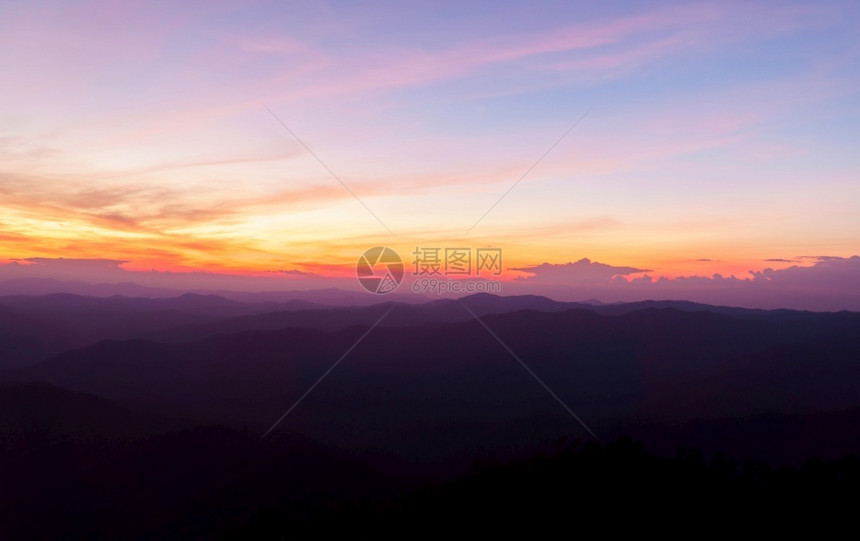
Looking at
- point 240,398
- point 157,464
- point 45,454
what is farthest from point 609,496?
point 240,398

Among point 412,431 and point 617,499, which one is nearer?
point 617,499

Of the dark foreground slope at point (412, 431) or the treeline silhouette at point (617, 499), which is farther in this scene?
the dark foreground slope at point (412, 431)

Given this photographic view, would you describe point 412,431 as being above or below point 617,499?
below

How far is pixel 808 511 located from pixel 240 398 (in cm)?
11149

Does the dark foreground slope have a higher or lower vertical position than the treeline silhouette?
lower

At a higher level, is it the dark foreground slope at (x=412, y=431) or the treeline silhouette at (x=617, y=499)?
the treeline silhouette at (x=617, y=499)

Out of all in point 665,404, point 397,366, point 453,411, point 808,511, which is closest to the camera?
point 808,511

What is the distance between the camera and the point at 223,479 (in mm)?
52531

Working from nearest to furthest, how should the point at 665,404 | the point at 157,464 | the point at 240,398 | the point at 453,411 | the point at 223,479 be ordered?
1. the point at 223,479
2. the point at 157,464
3. the point at 665,404
4. the point at 453,411
5. the point at 240,398

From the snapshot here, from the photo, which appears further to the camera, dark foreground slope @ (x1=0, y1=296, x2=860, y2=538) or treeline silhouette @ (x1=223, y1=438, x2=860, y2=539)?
dark foreground slope @ (x1=0, y1=296, x2=860, y2=538)

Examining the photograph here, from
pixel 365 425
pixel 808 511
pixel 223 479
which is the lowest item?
pixel 365 425

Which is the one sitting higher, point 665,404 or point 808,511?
point 808,511

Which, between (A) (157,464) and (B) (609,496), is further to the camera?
(A) (157,464)

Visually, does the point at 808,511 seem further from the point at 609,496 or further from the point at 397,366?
the point at 397,366
